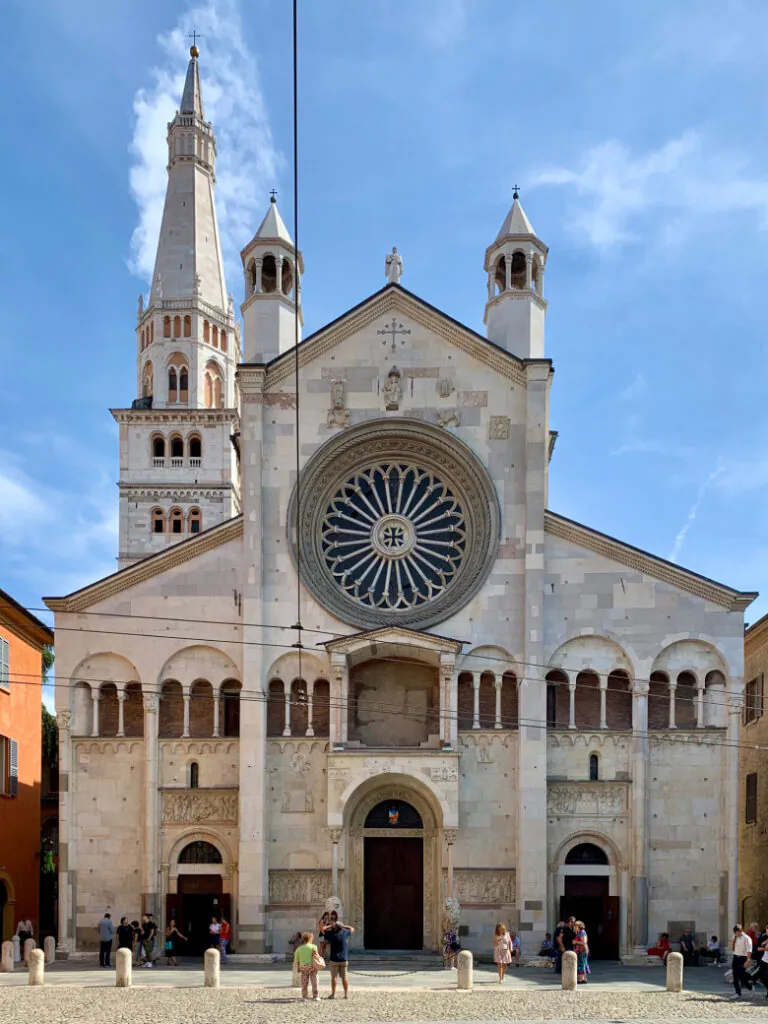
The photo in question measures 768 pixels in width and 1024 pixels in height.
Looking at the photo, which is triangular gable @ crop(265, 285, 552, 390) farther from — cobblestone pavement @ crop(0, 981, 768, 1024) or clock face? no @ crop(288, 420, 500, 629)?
cobblestone pavement @ crop(0, 981, 768, 1024)

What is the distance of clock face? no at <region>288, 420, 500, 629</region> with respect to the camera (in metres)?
34.6

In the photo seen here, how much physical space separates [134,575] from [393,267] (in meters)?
11.7

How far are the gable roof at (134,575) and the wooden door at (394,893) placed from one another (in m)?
8.99

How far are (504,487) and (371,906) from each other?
1158 centimetres

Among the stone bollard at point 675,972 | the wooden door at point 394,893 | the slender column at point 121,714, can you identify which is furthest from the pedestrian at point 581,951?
the slender column at point 121,714

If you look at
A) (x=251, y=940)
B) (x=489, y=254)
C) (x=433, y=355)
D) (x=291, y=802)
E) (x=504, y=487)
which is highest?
(x=489, y=254)

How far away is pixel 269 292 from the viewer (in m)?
37.3

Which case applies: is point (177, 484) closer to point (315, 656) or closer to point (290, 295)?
point (290, 295)

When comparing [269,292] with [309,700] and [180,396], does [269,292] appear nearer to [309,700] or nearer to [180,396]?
[309,700]

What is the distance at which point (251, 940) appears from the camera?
32.1 m

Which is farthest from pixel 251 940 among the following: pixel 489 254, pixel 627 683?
pixel 489 254

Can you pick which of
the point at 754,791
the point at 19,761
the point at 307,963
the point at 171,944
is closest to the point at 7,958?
the point at 171,944

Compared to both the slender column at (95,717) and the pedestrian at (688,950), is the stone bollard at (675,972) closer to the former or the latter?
the pedestrian at (688,950)

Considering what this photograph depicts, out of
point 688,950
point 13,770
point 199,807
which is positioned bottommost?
point 688,950
